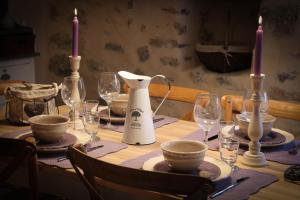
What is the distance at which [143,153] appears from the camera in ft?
5.69

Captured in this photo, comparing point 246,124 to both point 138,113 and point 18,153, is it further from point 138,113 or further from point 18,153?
point 18,153

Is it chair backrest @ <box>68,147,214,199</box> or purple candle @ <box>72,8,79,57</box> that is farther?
purple candle @ <box>72,8,79,57</box>

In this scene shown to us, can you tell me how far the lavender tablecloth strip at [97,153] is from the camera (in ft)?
5.30

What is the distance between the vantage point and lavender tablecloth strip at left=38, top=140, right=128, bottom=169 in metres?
1.61

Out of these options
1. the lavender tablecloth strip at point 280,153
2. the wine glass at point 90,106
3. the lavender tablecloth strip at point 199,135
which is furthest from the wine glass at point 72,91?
the lavender tablecloth strip at point 280,153

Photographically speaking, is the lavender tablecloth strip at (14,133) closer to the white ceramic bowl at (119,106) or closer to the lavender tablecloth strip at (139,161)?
the white ceramic bowl at (119,106)

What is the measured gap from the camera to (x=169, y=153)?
4.80ft

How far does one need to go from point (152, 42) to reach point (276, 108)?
1707mm

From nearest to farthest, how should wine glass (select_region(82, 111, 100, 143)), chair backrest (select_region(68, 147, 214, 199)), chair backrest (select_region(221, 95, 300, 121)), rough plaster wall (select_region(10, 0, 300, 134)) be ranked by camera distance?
chair backrest (select_region(68, 147, 214, 199))
wine glass (select_region(82, 111, 100, 143))
chair backrest (select_region(221, 95, 300, 121))
rough plaster wall (select_region(10, 0, 300, 134))

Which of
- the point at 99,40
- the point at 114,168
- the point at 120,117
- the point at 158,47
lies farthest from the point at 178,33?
the point at 114,168

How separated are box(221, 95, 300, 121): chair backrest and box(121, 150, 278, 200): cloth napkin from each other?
648mm

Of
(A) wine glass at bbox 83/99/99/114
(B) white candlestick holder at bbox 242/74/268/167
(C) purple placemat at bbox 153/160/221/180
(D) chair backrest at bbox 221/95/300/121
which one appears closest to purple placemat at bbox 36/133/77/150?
(A) wine glass at bbox 83/99/99/114

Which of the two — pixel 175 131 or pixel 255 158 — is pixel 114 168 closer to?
pixel 255 158

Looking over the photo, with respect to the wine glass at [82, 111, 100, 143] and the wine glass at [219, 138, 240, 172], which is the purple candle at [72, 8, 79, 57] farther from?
the wine glass at [219, 138, 240, 172]
